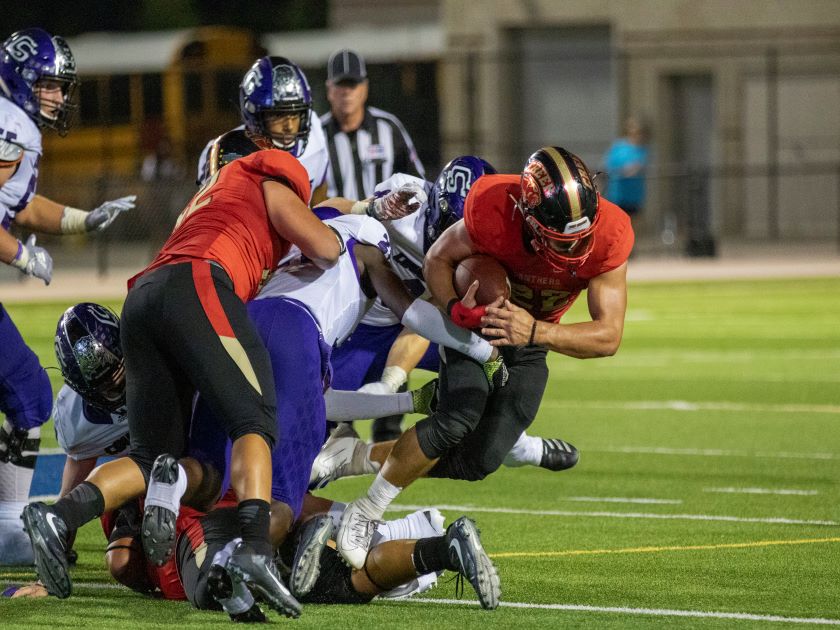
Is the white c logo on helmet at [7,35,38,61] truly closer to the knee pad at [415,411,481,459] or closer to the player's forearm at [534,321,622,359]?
the knee pad at [415,411,481,459]

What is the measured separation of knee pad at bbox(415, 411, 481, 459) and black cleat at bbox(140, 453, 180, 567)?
96 centimetres

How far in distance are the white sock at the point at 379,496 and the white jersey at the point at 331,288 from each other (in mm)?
530

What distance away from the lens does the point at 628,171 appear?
1978 centimetres

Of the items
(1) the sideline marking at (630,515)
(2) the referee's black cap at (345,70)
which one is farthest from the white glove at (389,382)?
(2) the referee's black cap at (345,70)

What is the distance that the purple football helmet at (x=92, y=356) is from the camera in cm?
534

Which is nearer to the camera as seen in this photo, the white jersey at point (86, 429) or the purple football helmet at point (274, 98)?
the white jersey at point (86, 429)

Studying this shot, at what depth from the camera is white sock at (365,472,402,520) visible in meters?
5.32

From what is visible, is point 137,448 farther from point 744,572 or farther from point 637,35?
point 637,35

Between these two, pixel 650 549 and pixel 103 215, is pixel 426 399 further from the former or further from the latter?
pixel 103 215

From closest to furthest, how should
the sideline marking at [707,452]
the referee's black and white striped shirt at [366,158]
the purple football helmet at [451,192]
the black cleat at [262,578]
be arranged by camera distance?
the black cleat at [262,578]
the purple football helmet at [451,192]
the sideline marking at [707,452]
the referee's black and white striped shirt at [366,158]

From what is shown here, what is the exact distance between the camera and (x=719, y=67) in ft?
80.0

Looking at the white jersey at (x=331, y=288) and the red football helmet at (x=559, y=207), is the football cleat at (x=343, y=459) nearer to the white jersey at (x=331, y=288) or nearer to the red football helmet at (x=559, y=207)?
the white jersey at (x=331, y=288)

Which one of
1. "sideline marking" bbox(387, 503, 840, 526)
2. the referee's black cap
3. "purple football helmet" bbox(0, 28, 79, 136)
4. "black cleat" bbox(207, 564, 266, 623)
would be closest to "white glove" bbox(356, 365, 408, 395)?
"sideline marking" bbox(387, 503, 840, 526)

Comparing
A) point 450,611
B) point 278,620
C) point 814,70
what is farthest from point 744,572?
point 814,70
